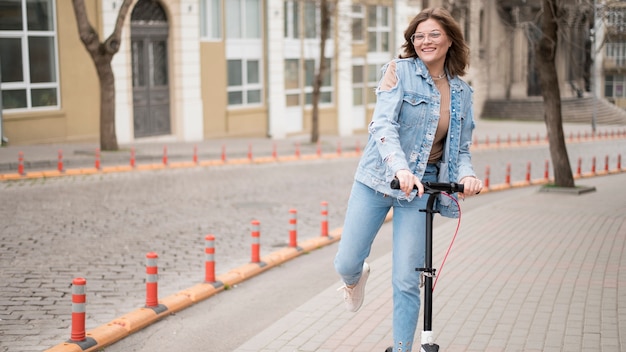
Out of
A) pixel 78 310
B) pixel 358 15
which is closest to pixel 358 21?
pixel 358 15

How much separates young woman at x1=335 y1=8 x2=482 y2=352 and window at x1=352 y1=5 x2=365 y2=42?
33.6 m

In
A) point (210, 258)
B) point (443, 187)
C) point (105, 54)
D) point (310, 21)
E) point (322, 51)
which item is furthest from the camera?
point (310, 21)

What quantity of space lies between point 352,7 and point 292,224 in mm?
28127

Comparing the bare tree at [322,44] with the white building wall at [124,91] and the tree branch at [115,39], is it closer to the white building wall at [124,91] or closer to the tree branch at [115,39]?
the white building wall at [124,91]

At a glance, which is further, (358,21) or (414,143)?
(358,21)

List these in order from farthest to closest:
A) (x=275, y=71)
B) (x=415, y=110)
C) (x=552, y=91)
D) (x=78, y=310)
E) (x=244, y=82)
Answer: (x=275, y=71), (x=244, y=82), (x=552, y=91), (x=78, y=310), (x=415, y=110)

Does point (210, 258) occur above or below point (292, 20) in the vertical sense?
below

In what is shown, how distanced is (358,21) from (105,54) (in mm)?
18816

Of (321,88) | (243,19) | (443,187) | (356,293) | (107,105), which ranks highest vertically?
(243,19)

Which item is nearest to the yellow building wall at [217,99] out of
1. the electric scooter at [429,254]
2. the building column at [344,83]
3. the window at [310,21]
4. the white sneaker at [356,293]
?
the window at [310,21]

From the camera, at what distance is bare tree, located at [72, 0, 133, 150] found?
70.2 ft

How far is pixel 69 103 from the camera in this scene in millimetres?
25734

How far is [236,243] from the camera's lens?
1201 centimetres

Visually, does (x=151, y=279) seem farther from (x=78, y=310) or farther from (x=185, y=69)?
(x=185, y=69)
